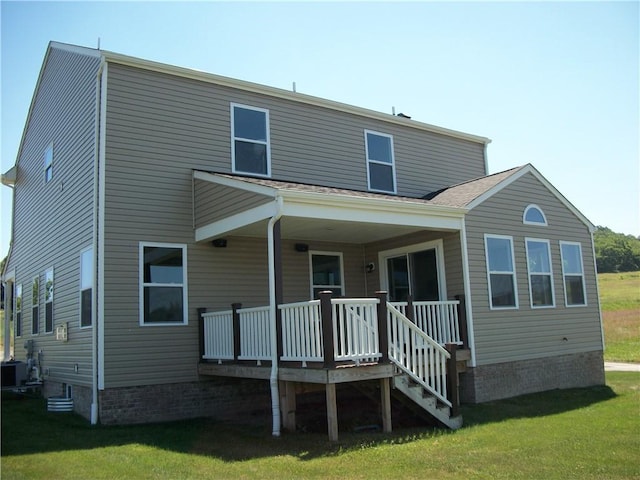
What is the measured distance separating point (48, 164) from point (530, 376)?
489 inches

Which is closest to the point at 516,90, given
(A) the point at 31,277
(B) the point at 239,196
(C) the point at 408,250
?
(C) the point at 408,250

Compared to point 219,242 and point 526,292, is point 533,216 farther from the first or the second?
point 219,242

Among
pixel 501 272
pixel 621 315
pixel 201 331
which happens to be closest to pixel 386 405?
pixel 201 331

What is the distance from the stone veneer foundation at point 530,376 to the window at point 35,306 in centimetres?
1063

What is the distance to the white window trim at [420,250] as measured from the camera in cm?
1253

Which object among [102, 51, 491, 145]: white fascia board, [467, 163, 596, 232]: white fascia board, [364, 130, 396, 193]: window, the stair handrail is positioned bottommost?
the stair handrail

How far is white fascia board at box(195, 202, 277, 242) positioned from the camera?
31.8 ft

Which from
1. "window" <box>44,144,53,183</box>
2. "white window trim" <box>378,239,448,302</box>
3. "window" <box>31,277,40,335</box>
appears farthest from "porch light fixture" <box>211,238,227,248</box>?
"window" <box>31,277,40,335</box>

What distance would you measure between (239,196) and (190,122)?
2.65 m

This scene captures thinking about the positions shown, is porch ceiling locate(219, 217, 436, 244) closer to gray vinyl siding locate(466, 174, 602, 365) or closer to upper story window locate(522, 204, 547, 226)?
gray vinyl siding locate(466, 174, 602, 365)

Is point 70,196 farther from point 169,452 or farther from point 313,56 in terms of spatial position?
point 169,452

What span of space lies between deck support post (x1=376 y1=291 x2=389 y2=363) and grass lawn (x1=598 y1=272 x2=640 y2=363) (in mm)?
15915

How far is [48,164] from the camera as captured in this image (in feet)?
48.4

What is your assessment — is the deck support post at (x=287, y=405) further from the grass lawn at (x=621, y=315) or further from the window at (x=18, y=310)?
the grass lawn at (x=621, y=315)
